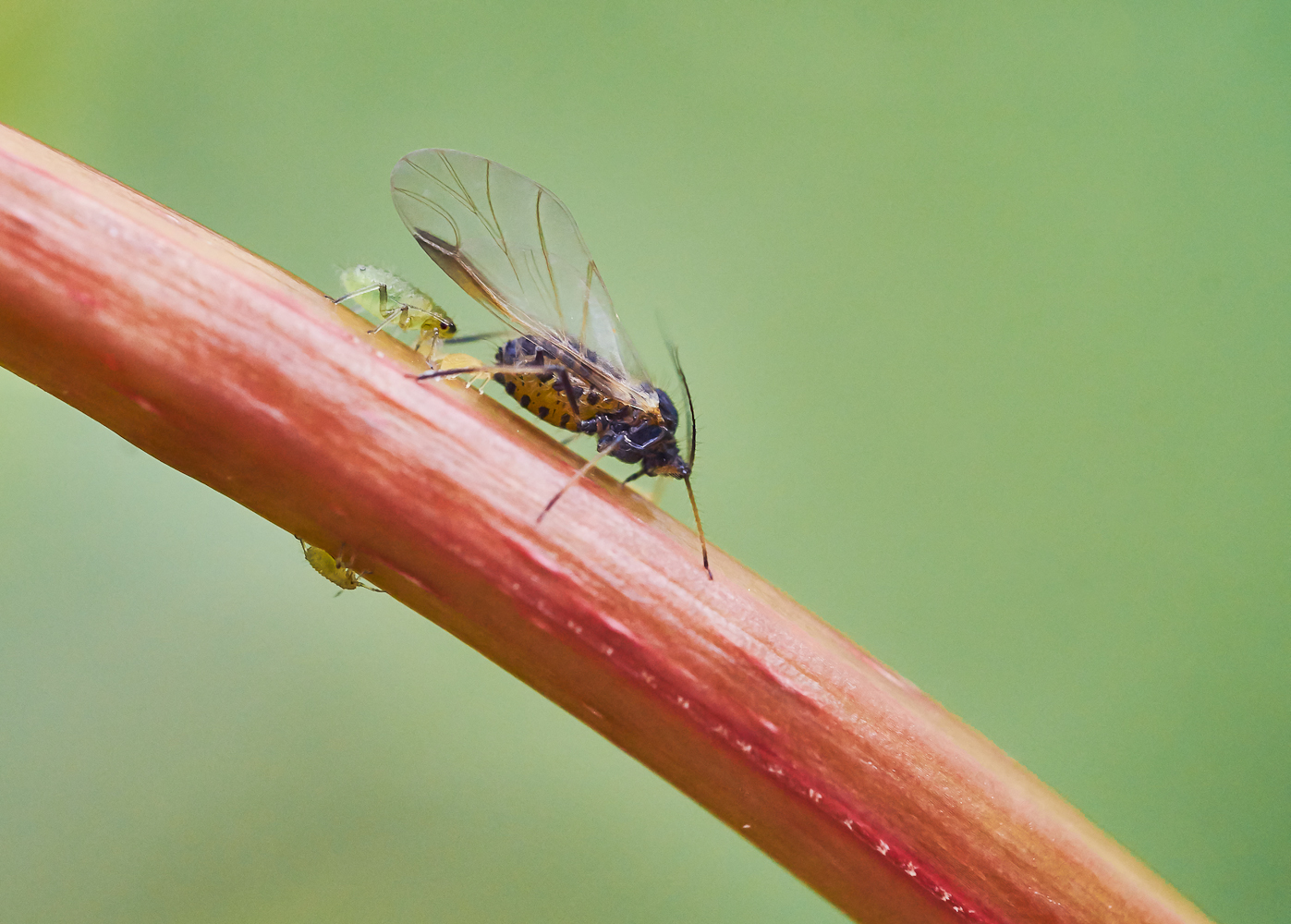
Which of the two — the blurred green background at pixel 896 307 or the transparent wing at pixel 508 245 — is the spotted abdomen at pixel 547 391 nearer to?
the transparent wing at pixel 508 245

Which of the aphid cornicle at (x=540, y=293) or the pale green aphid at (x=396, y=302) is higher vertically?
the aphid cornicle at (x=540, y=293)

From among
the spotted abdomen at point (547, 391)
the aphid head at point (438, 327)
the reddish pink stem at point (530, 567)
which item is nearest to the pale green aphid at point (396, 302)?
the aphid head at point (438, 327)

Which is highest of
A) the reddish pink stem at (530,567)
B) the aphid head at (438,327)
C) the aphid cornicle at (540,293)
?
the aphid cornicle at (540,293)

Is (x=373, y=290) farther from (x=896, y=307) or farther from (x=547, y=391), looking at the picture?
(x=896, y=307)

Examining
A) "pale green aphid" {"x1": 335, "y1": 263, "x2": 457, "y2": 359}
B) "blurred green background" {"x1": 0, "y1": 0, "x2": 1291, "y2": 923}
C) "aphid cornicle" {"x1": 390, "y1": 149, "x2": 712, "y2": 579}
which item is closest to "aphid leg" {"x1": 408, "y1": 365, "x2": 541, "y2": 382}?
"aphid cornicle" {"x1": 390, "y1": 149, "x2": 712, "y2": 579}

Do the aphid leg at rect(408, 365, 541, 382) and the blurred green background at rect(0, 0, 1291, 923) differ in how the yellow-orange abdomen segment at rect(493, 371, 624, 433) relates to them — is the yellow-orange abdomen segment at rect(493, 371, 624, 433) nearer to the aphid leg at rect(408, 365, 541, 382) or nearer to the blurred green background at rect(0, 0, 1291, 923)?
the aphid leg at rect(408, 365, 541, 382)

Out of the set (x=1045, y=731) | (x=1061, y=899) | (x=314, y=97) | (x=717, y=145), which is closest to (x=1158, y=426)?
(x=1045, y=731)

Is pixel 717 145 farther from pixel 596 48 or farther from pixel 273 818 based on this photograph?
pixel 273 818
